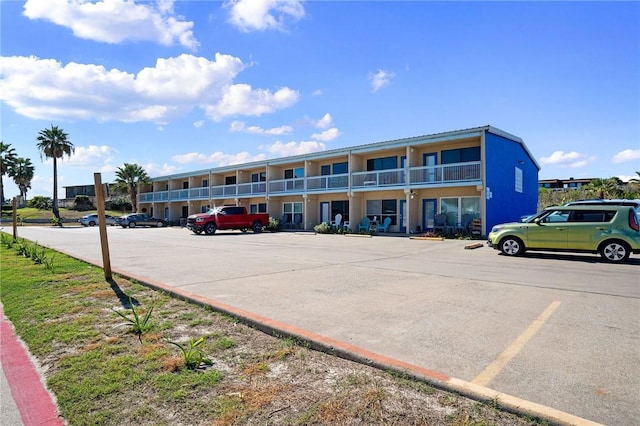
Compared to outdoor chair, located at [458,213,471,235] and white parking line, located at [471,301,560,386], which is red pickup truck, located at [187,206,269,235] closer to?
outdoor chair, located at [458,213,471,235]

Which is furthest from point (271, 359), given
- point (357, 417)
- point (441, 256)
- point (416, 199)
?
point (416, 199)

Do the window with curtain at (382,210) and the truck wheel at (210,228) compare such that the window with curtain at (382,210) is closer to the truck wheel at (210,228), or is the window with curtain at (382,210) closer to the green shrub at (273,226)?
the green shrub at (273,226)

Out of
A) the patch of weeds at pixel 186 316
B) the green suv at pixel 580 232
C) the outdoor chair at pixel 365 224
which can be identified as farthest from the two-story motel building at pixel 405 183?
the patch of weeds at pixel 186 316

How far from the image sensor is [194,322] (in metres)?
5.36

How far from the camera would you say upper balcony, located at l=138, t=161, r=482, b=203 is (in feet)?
70.1

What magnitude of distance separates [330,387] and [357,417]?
1.77 feet

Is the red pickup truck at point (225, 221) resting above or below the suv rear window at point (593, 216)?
below

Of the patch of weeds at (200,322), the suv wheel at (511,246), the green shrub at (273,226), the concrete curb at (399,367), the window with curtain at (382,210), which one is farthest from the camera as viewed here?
the green shrub at (273,226)

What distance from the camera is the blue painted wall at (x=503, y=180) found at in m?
21.0

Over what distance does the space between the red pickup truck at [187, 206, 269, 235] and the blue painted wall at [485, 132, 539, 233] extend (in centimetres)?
1590

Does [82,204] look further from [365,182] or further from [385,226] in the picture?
[385,226]

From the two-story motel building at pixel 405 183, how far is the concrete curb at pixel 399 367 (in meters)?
18.0

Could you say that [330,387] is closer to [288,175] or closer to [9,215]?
[288,175]

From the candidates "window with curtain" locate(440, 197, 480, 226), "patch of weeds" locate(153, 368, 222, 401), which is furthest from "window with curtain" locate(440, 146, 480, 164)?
"patch of weeds" locate(153, 368, 222, 401)
